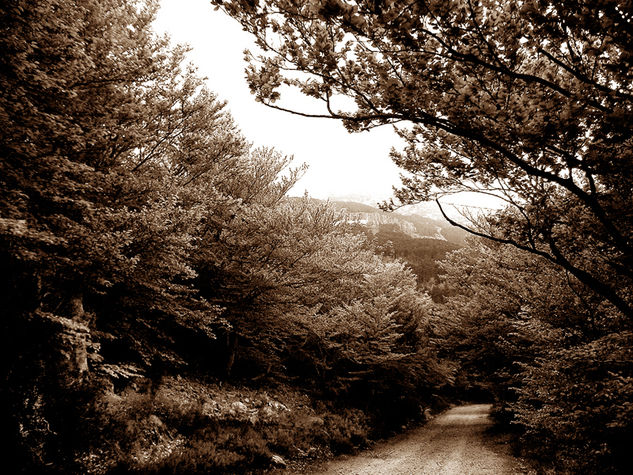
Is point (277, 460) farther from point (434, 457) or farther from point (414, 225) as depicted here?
point (414, 225)

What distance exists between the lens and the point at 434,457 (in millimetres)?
9750

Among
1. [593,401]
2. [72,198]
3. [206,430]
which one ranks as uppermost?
[72,198]

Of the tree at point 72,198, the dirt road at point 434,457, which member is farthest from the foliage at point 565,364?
the tree at point 72,198

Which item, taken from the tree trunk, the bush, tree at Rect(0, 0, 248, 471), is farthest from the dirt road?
tree at Rect(0, 0, 248, 471)

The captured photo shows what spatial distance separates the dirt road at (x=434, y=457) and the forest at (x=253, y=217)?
2.59 ft

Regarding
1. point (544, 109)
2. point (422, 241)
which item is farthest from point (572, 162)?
point (422, 241)

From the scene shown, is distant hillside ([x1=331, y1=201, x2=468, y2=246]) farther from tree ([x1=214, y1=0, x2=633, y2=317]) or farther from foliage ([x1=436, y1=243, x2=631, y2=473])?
tree ([x1=214, y1=0, x2=633, y2=317])

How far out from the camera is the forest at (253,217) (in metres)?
2.90

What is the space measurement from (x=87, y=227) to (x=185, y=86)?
4098mm

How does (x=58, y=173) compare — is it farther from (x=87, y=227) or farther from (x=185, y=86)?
(x=185, y=86)

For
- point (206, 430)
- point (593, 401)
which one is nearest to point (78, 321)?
point (206, 430)

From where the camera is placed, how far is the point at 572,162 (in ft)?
10.1

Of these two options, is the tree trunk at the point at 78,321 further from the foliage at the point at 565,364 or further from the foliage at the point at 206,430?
the foliage at the point at 565,364

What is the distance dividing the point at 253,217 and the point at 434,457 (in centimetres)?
954
